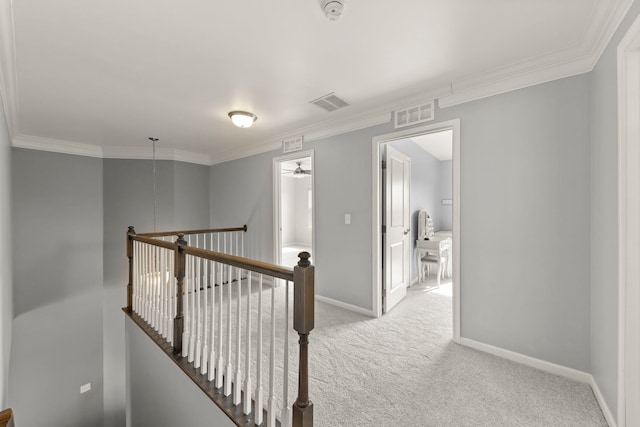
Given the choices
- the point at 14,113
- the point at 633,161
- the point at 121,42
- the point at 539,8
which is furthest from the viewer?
the point at 14,113

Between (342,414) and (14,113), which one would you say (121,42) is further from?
(342,414)

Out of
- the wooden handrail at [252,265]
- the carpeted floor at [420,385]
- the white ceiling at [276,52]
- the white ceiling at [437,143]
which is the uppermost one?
the white ceiling at [437,143]

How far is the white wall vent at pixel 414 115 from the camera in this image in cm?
271

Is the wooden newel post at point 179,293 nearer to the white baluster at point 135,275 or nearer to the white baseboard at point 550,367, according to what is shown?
the white baluster at point 135,275

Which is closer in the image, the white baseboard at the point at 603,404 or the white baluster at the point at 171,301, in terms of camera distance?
the white baseboard at the point at 603,404

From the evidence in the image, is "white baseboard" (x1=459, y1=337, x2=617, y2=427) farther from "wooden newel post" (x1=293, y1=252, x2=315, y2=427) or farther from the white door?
"wooden newel post" (x1=293, y1=252, x2=315, y2=427)

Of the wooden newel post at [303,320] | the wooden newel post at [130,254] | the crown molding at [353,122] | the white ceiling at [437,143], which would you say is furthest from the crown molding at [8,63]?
the white ceiling at [437,143]

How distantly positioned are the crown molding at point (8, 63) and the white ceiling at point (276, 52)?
13 mm

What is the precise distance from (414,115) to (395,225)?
1.37 metres

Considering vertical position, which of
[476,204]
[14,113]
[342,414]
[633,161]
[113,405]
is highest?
[14,113]

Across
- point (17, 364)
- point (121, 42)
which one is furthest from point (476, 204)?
point (17, 364)

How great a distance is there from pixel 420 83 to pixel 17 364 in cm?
617

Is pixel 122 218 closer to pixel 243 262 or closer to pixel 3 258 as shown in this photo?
pixel 3 258

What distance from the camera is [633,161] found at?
4.59 ft
